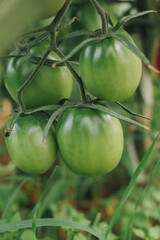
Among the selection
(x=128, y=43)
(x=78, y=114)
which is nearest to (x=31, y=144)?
(x=78, y=114)

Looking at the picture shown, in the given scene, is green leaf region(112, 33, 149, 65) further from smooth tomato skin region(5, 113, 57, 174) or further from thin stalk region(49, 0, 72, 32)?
smooth tomato skin region(5, 113, 57, 174)

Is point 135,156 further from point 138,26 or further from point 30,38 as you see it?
point 30,38

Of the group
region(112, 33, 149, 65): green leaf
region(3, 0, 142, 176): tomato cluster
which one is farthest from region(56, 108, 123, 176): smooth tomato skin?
region(112, 33, 149, 65): green leaf

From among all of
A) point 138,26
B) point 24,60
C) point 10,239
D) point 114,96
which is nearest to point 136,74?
point 114,96

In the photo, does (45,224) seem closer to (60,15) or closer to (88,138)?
(88,138)

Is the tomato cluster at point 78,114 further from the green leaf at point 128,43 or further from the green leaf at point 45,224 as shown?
the green leaf at point 45,224

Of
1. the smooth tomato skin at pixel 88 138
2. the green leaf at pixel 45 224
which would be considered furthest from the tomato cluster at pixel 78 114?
the green leaf at pixel 45 224
